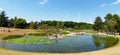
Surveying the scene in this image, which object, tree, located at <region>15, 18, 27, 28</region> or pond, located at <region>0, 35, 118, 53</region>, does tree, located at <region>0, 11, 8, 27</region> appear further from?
pond, located at <region>0, 35, 118, 53</region>

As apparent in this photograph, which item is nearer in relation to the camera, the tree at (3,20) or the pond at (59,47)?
the pond at (59,47)

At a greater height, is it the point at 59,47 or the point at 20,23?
the point at 20,23

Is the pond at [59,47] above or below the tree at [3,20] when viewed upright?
below

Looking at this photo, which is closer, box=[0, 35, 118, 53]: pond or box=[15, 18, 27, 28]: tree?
box=[0, 35, 118, 53]: pond

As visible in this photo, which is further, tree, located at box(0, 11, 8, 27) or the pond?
tree, located at box(0, 11, 8, 27)

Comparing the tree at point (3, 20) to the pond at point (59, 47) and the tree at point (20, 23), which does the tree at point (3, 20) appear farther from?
the pond at point (59, 47)

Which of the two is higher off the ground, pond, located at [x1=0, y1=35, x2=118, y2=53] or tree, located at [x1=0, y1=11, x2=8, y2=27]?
tree, located at [x1=0, y1=11, x2=8, y2=27]

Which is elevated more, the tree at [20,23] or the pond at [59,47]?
the tree at [20,23]

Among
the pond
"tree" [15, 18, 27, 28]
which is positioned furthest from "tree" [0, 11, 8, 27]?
the pond

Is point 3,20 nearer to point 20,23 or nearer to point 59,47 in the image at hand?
point 20,23

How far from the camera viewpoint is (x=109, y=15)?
91.6 metres

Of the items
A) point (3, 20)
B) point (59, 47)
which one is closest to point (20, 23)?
point (3, 20)

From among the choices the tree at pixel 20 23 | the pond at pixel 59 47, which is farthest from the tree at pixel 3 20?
the pond at pixel 59 47

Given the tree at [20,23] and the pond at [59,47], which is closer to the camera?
the pond at [59,47]
